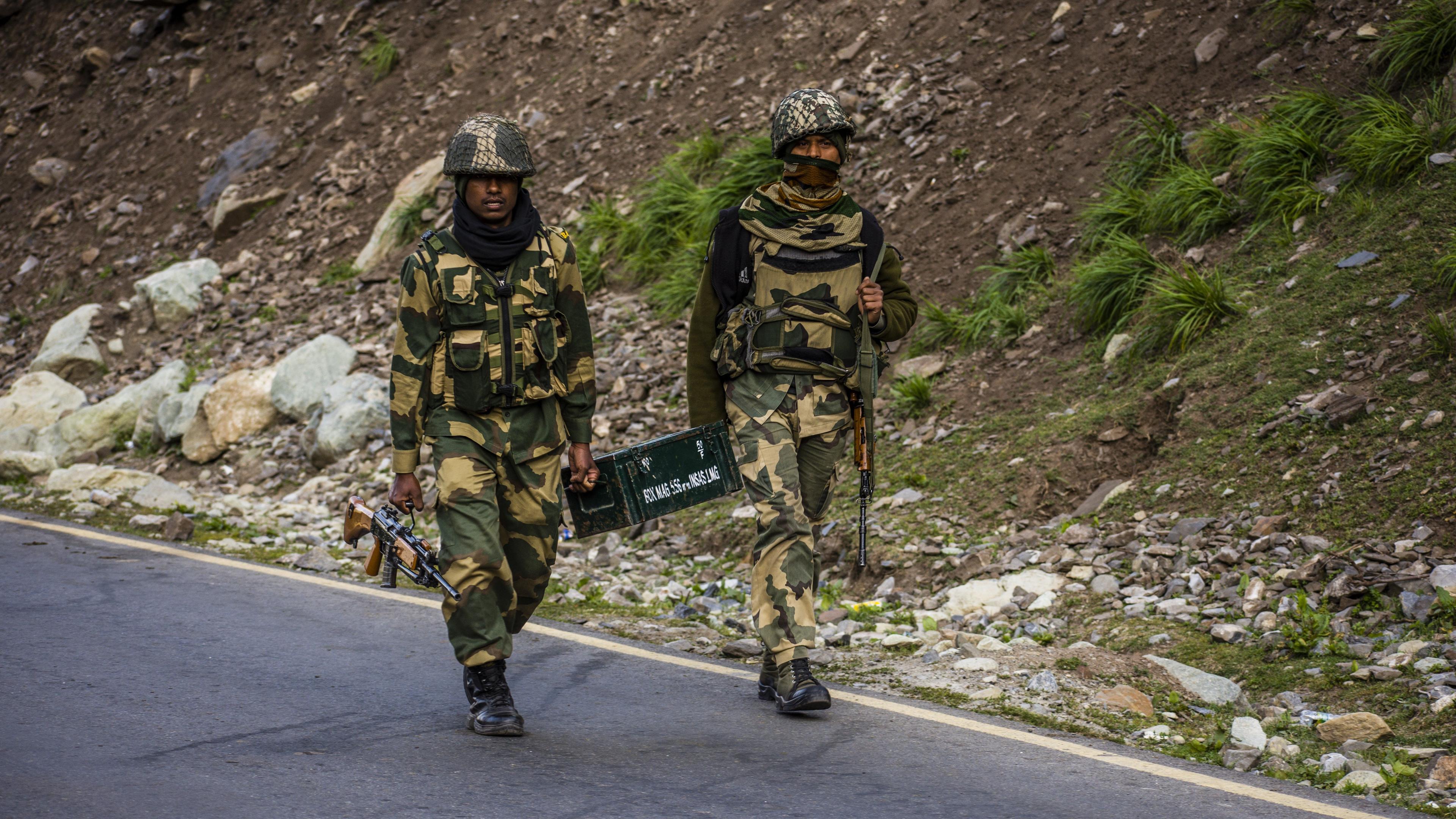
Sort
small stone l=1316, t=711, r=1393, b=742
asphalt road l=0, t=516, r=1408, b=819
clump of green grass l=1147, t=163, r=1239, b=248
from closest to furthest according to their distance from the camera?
asphalt road l=0, t=516, r=1408, b=819, small stone l=1316, t=711, r=1393, b=742, clump of green grass l=1147, t=163, r=1239, b=248

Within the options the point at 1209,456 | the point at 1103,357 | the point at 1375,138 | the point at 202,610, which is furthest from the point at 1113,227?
the point at 202,610

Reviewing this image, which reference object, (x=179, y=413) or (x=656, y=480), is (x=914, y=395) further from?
(x=179, y=413)

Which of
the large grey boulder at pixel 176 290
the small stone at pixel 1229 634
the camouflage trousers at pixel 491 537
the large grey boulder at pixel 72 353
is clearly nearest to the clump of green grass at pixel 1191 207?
the small stone at pixel 1229 634

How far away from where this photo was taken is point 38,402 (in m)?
14.3

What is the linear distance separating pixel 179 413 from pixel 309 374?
1.41 metres

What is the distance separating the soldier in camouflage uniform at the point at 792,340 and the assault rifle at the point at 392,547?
47.2 inches

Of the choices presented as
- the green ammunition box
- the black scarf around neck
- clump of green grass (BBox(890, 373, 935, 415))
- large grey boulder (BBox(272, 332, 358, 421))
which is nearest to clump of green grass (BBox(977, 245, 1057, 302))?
clump of green grass (BBox(890, 373, 935, 415))

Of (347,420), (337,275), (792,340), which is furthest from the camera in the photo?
(337,275)

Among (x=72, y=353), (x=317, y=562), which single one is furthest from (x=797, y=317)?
(x=72, y=353)

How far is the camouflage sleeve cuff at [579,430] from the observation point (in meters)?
5.00

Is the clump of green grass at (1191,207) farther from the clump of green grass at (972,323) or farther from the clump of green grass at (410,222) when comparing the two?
the clump of green grass at (410,222)

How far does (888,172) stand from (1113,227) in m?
2.69

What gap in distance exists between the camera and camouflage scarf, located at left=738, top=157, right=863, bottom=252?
508 centimetres

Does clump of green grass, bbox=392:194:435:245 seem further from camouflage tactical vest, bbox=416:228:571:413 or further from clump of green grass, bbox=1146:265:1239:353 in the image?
camouflage tactical vest, bbox=416:228:571:413
